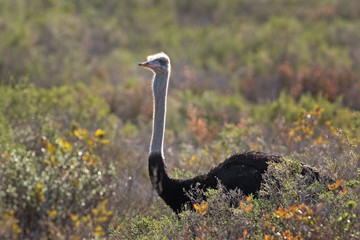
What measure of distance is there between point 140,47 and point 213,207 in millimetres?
12151

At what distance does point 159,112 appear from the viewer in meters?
5.78

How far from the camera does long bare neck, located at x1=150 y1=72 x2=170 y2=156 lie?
18.5 ft

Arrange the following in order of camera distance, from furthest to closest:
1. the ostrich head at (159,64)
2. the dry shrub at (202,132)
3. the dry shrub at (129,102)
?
the dry shrub at (129,102) → the dry shrub at (202,132) → the ostrich head at (159,64)

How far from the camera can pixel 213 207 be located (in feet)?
15.2

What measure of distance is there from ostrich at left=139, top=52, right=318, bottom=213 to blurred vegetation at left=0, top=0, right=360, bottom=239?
0.75 feet

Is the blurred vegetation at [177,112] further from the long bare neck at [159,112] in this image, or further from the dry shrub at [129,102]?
the long bare neck at [159,112]

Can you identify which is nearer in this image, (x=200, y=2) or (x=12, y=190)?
(x=12, y=190)

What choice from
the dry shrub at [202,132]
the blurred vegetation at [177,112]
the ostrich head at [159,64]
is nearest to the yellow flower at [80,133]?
the blurred vegetation at [177,112]

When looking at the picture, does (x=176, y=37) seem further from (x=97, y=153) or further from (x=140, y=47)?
(x=97, y=153)

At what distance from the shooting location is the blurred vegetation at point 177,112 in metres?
4.63

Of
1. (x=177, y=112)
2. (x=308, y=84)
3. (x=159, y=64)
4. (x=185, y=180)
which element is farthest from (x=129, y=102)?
(x=185, y=180)

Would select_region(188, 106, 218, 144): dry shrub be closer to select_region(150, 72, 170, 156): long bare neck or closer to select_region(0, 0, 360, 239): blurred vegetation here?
select_region(0, 0, 360, 239): blurred vegetation

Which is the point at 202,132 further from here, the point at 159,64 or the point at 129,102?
the point at 159,64

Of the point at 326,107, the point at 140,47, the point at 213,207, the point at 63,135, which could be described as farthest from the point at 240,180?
the point at 140,47
